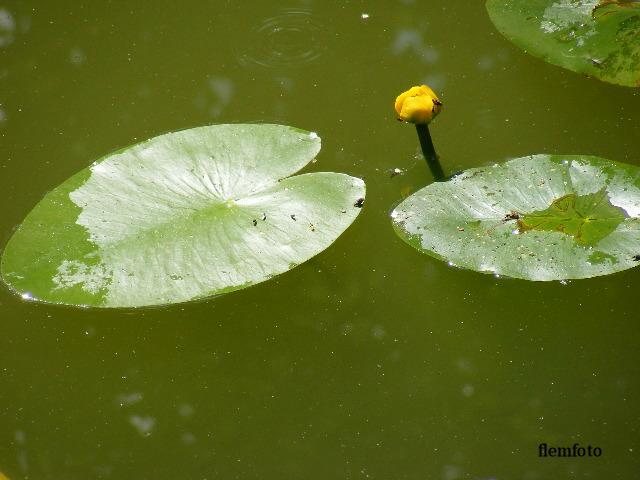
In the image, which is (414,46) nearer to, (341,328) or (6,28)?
(341,328)

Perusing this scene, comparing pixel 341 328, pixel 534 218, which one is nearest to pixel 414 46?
pixel 534 218

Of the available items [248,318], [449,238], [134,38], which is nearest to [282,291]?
[248,318]

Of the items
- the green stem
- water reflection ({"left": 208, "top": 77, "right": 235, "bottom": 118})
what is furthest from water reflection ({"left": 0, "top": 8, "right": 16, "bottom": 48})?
the green stem

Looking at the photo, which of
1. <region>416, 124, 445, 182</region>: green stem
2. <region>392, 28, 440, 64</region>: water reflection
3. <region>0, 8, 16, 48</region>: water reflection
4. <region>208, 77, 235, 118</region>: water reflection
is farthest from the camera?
<region>0, 8, 16, 48</region>: water reflection

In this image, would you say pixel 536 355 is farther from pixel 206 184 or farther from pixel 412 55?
pixel 412 55

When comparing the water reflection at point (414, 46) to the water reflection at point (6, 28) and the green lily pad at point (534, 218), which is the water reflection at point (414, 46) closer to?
the green lily pad at point (534, 218)

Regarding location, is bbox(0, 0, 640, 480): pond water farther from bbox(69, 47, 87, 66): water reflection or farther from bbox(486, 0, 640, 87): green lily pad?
bbox(486, 0, 640, 87): green lily pad
